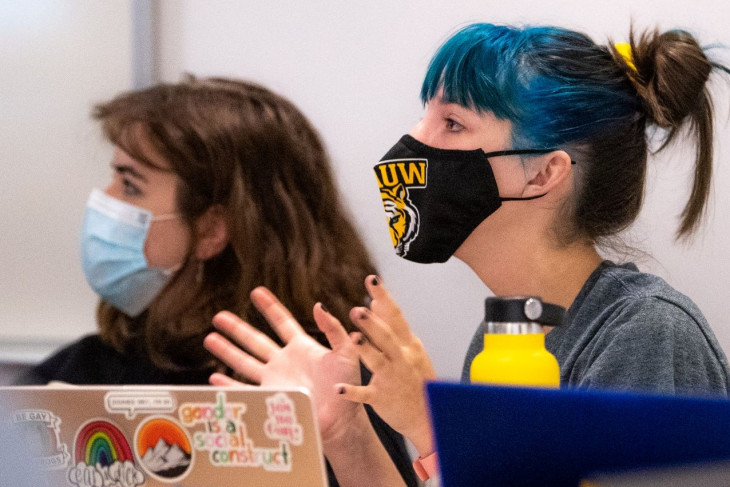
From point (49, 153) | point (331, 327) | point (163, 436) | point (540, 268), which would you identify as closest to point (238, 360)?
point (331, 327)

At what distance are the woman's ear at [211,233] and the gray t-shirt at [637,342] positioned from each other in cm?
74

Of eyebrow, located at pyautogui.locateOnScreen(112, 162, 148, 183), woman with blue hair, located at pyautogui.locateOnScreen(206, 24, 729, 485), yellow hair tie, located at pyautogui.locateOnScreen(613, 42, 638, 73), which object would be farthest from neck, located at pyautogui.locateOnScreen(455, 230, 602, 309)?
eyebrow, located at pyautogui.locateOnScreen(112, 162, 148, 183)

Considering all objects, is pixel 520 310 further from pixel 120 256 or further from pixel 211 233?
pixel 120 256

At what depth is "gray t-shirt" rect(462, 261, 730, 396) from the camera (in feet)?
2.96

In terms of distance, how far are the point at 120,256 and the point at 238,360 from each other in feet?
2.35

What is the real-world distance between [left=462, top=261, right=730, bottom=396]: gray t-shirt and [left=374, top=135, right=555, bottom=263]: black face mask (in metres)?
0.16

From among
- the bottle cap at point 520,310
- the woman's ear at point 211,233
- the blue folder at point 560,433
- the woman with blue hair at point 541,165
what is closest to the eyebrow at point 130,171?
the woman's ear at point 211,233

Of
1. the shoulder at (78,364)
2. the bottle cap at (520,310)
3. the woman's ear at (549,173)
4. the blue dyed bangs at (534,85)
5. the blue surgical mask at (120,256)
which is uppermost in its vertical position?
the blue dyed bangs at (534,85)

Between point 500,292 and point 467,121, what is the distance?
0.72 feet

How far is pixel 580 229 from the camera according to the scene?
3.46 ft

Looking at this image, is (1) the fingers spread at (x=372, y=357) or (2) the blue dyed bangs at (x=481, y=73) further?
A: (2) the blue dyed bangs at (x=481, y=73)

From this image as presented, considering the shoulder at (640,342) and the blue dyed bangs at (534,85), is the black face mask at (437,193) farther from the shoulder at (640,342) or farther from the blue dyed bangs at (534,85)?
the shoulder at (640,342)

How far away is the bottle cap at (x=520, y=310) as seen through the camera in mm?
638

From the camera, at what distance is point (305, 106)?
63.4 inches
